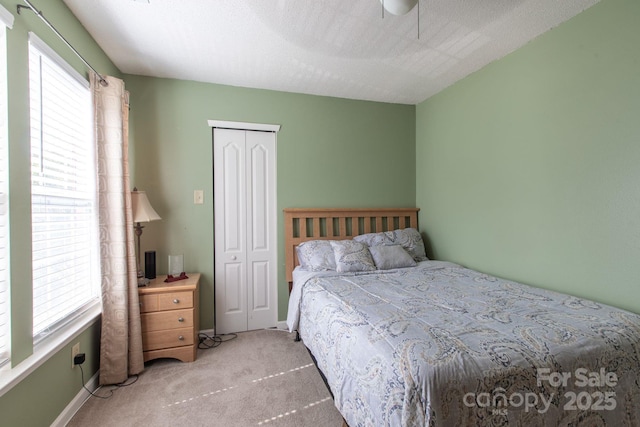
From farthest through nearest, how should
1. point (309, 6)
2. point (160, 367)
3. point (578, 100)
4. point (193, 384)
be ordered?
1. point (160, 367)
2. point (193, 384)
3. point (578, 100)
4. point (309, 6)

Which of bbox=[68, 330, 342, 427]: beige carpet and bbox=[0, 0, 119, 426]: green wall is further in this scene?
bbox=[68, 330, 342, 427]: beige carpet

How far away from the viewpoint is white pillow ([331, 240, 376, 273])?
8.34 feet

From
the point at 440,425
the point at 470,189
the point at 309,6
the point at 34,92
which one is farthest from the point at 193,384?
the point at 470,189

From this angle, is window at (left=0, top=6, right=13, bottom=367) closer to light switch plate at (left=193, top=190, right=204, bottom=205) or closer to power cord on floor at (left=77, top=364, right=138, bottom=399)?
power cord on floor at (left=77, top=364, right=138, bottom=399)

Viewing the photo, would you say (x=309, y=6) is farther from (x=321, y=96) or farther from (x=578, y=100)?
(x=578, y=100)

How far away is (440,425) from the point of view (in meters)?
0.96

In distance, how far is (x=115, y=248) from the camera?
202 cm

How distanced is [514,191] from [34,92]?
320 cm

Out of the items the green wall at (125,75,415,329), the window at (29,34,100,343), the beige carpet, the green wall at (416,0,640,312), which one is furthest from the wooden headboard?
the window at (29,34,100,343)

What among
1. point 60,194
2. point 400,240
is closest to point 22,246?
point 60,194

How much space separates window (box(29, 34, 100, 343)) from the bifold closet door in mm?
1017

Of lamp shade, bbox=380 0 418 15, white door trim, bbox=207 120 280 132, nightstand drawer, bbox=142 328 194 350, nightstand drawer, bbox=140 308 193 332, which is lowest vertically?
nightstand drawer, bbox=142 328 194 350

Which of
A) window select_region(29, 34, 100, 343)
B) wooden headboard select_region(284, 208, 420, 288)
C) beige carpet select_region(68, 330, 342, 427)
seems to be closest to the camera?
window select_region(29, 34, 100, 343)

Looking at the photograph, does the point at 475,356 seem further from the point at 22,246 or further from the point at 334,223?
the point at 334,223
